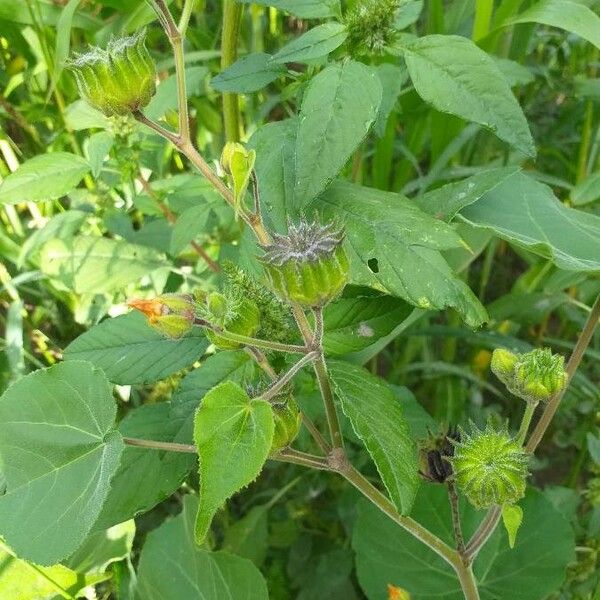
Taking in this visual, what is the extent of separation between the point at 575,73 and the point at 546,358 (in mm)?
649

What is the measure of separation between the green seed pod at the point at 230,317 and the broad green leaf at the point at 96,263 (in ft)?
1.26

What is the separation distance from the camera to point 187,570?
2.56ft

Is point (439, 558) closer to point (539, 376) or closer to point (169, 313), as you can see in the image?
point (539, 376)

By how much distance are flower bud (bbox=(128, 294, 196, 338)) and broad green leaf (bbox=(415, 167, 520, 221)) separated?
0.24 m

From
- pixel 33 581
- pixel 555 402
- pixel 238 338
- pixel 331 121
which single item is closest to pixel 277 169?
pixel 331 121

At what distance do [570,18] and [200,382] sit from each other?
20.0 inches

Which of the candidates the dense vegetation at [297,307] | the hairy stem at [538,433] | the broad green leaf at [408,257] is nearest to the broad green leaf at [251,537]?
the dense vegetation at [297,307]

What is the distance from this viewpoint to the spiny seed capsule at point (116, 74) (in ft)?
1.62

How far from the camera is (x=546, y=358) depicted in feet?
1.80

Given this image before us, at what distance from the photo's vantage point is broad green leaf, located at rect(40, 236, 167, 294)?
2.91 feet

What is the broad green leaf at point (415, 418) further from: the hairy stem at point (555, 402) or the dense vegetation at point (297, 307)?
the hairy stem at point (555, 402)

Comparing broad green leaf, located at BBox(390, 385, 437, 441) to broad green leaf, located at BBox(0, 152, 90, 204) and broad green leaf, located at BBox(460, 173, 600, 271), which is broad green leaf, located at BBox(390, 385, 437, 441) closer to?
broad green leaf, located at BBox(460, 173, 600, 271)

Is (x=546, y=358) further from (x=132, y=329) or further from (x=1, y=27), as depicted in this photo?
(x=1, y=27)

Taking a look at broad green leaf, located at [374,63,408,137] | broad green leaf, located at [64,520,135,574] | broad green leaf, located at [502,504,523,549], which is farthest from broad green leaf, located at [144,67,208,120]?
broad green leaf, located at [502,504,523,549]
